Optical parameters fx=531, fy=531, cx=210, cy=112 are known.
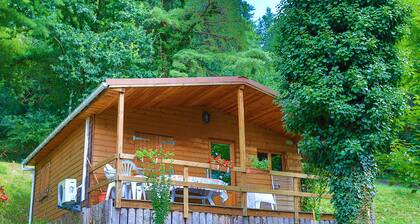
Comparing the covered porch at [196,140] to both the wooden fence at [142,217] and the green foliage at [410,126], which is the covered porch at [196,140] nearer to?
the wooden fence at [142,217]

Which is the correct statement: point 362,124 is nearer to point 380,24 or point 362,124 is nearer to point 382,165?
point 380,24

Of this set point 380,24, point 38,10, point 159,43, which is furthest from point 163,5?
point 380,24

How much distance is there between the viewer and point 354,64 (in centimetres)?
880

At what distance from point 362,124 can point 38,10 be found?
11.5m

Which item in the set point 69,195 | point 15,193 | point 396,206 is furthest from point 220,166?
point 396,206

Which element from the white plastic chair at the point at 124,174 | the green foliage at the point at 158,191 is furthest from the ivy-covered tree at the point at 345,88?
the white plastic chair at the point at 124,174

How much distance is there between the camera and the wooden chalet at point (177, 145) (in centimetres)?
905

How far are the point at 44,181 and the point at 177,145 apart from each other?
14.4 ft

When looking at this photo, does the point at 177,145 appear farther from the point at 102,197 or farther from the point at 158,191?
the point at 158,191

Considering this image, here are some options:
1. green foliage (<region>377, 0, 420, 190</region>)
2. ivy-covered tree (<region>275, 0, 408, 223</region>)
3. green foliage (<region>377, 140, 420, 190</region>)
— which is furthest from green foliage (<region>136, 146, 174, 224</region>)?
green foliage (<region>377, 140, 420, 190</region>)

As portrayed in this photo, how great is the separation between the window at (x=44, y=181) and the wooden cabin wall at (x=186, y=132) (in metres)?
3.48

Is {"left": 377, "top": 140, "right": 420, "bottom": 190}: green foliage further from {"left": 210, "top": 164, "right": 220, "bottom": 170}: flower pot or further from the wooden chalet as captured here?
{"left": 210, "top": 164, "right": 220, "bottom": 170}: flower pot

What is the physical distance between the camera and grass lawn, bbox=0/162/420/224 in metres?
15.6

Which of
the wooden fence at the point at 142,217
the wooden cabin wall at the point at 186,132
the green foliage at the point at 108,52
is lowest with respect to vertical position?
the wooden fence at the point at 142,217
